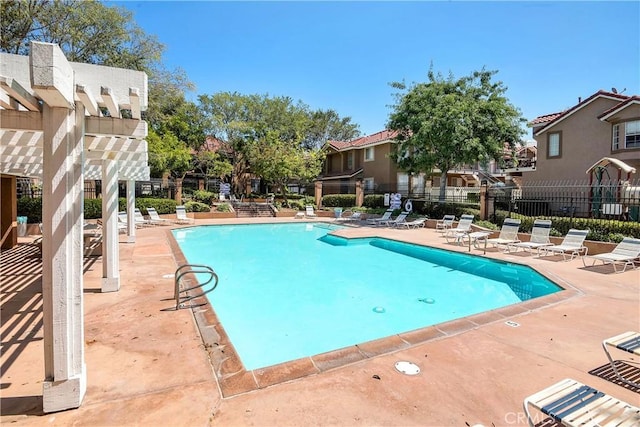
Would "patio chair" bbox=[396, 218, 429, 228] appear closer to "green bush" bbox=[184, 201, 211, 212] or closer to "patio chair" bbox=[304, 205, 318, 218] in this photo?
"patio chair" bbox=[304, 205, 318, 218]

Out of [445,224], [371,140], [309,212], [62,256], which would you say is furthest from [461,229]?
[371,140]

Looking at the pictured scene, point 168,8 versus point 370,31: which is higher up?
point 168,8

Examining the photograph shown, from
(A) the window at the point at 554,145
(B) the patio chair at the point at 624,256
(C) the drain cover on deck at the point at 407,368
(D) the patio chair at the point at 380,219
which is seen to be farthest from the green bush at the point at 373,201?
(C) the drain cover on deck at the point at 407,368

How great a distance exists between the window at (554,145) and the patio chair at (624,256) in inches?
520

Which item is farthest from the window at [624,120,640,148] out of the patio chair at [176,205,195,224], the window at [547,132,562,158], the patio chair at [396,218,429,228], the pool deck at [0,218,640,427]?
the patio chair at [176,205,195,224]

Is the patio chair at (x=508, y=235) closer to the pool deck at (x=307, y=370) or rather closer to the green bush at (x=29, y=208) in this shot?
the pool deck at (x=307, y=370)

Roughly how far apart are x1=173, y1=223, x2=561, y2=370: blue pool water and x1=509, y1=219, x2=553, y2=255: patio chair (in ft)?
5.02

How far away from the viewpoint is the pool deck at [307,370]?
9.77 ft

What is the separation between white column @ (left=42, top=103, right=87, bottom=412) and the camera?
2730 mm

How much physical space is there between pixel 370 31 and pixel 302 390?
1343 cm

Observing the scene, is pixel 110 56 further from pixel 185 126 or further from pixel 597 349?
pixel 597 349

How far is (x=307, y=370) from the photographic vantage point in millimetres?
3758

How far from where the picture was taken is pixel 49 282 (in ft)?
9.00

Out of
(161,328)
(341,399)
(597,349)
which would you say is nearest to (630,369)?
(597,349)
